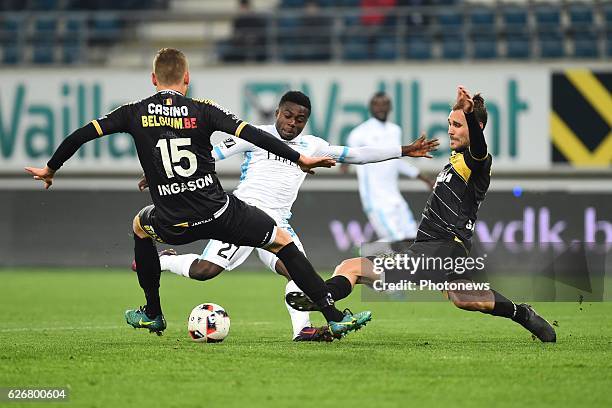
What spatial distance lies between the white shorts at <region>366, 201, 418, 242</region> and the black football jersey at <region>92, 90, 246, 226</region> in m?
7.74

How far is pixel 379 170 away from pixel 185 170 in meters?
8.13

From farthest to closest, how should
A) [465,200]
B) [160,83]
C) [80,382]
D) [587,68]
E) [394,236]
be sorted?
[587,68], [394,236], [465,200], [160,83], [80,382]

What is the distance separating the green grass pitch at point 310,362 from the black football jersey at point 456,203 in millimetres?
827

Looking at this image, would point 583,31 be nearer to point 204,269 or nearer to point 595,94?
point 595,94

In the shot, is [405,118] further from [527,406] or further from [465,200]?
[527,406]

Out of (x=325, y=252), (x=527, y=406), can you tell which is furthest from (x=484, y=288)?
(x=325, y=252)

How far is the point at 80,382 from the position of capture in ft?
20.4

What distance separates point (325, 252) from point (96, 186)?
13.6 ft

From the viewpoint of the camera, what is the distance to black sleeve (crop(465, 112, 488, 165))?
25.1ft

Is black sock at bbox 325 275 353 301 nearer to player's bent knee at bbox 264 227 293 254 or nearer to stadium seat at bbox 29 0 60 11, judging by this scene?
player's bent knee at bbox 264 227 293 254

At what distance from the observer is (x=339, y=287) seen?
8109 millimetres

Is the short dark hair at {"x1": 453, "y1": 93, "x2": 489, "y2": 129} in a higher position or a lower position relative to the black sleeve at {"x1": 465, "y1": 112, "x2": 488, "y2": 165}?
higher

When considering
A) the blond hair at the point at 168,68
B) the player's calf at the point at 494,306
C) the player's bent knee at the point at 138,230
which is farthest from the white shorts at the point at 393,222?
the blond hair at the point at 168,68

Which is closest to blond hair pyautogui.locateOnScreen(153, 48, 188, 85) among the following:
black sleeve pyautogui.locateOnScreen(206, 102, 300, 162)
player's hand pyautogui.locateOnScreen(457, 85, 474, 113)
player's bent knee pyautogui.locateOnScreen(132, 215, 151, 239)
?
black sleeve pyautogui.locateOnScreen(206, 102, 300, 162)
